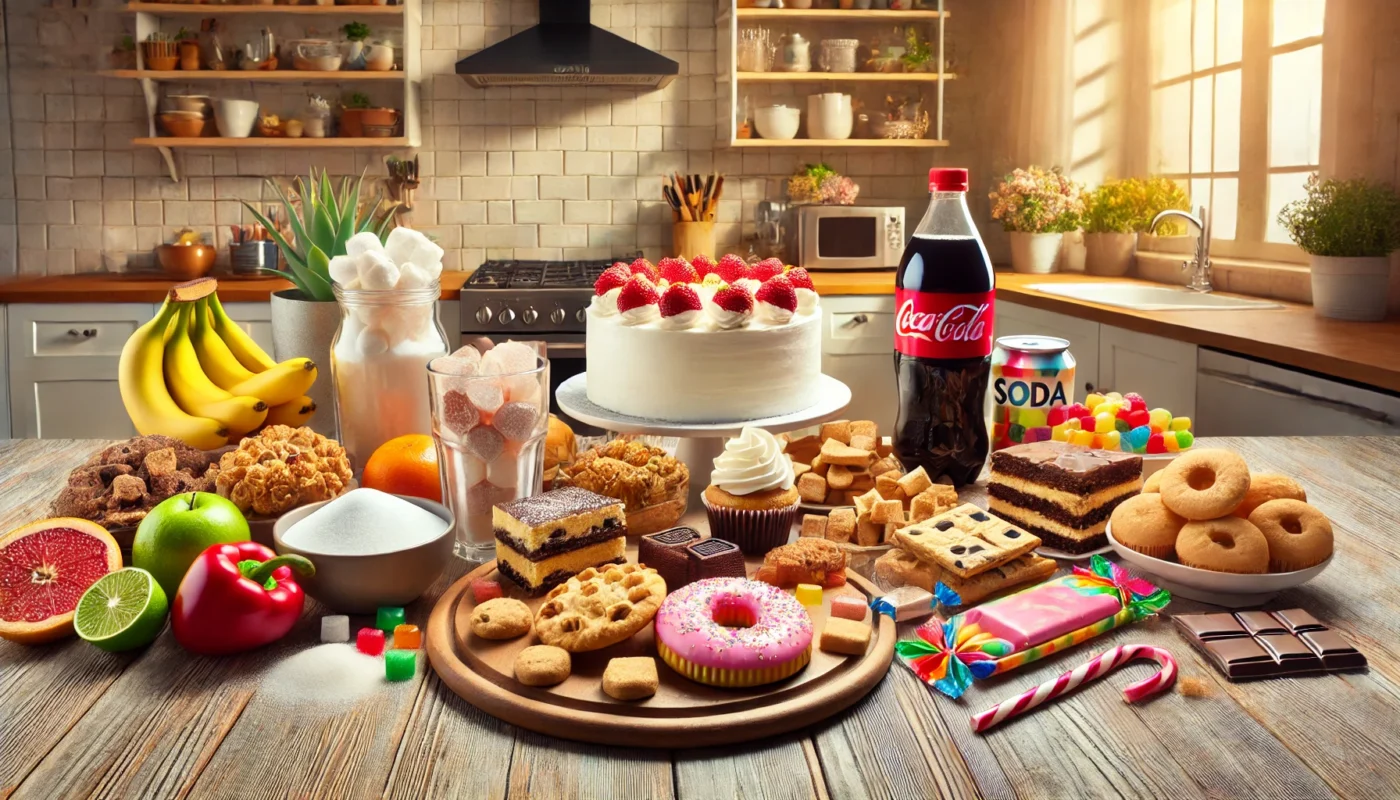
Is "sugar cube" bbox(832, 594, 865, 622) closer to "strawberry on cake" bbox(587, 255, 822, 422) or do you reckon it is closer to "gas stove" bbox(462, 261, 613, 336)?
"strawberry on cake" bbox(587, 255, 822, 422)

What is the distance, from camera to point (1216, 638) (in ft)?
3.33

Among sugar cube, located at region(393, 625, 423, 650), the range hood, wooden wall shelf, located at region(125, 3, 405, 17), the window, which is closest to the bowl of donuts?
sugar cube, located at region(393, 625, 423, 650)

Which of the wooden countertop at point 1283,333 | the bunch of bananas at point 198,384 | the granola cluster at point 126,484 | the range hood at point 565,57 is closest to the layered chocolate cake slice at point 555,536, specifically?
the granola cluster at point 126,484

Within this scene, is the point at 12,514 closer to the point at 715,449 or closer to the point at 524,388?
the point at 524,388

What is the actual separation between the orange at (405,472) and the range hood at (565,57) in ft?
10.5

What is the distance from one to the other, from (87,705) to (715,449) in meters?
0.90

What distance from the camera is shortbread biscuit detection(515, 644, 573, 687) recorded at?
91 centimetres

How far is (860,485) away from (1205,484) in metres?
0.43

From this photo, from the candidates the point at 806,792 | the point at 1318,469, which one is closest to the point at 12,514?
the point at 806,792

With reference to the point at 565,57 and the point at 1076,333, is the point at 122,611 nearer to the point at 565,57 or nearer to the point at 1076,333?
the point at 1076,333

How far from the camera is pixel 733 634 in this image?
940mm

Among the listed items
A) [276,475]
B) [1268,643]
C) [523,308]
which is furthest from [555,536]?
[523,308]

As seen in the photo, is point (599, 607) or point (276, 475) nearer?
point (599, 607)

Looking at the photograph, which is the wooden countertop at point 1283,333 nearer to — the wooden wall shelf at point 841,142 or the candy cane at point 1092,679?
the wooden wall shelf at point 841,142
